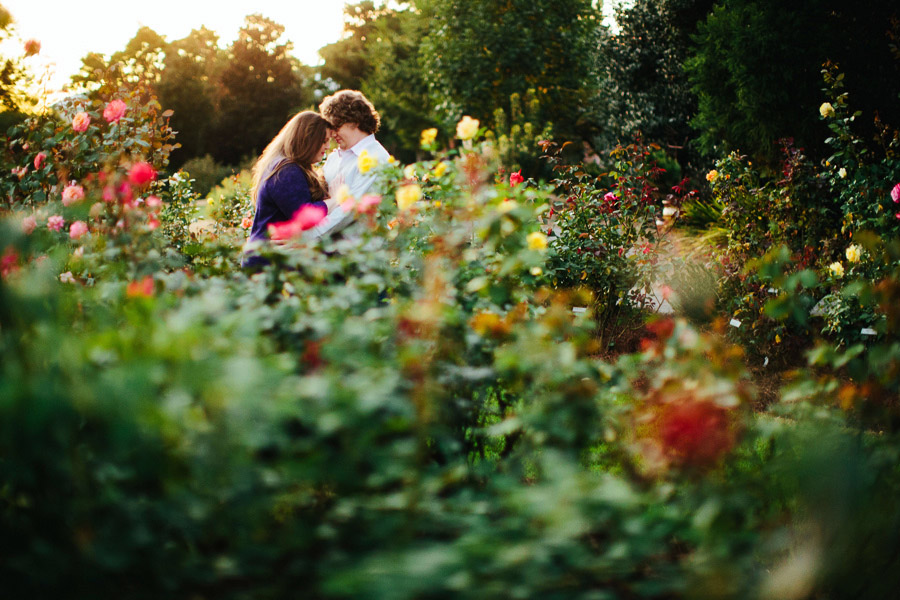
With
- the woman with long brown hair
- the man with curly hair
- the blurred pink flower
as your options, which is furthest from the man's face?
the blurred pink flower

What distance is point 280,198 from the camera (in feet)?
10.9

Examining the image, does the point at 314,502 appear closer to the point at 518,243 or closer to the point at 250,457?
the point at 250,457

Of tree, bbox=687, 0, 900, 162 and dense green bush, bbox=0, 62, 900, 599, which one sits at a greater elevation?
tree, bbox=687, 0, 900, 162

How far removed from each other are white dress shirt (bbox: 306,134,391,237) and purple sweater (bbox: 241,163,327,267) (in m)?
0.13

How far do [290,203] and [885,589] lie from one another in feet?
9.31

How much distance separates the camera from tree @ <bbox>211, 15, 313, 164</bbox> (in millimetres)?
30656

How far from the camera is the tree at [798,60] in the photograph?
219 inches

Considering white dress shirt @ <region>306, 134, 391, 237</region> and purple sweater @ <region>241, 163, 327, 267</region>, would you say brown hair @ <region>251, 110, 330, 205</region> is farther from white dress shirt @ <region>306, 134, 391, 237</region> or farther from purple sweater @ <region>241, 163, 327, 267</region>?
white dress shirt @ <region>306, 134, 391, 237</region>

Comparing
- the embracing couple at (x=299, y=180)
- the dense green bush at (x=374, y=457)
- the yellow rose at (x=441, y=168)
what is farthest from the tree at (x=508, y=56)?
the dense green bush at (x=374, y=457)

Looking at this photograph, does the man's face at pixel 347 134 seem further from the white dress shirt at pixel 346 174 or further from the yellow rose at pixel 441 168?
the yellow rose at pixel 441 168

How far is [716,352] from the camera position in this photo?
167cm

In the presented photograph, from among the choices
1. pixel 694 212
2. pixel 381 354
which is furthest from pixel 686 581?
pixel 694 212

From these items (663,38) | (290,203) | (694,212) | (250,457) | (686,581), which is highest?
(663,38)

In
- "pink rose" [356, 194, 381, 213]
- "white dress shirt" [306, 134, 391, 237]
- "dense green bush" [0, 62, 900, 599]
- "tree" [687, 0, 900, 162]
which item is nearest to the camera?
"dense green bush" [0, 62, 900, 599]
